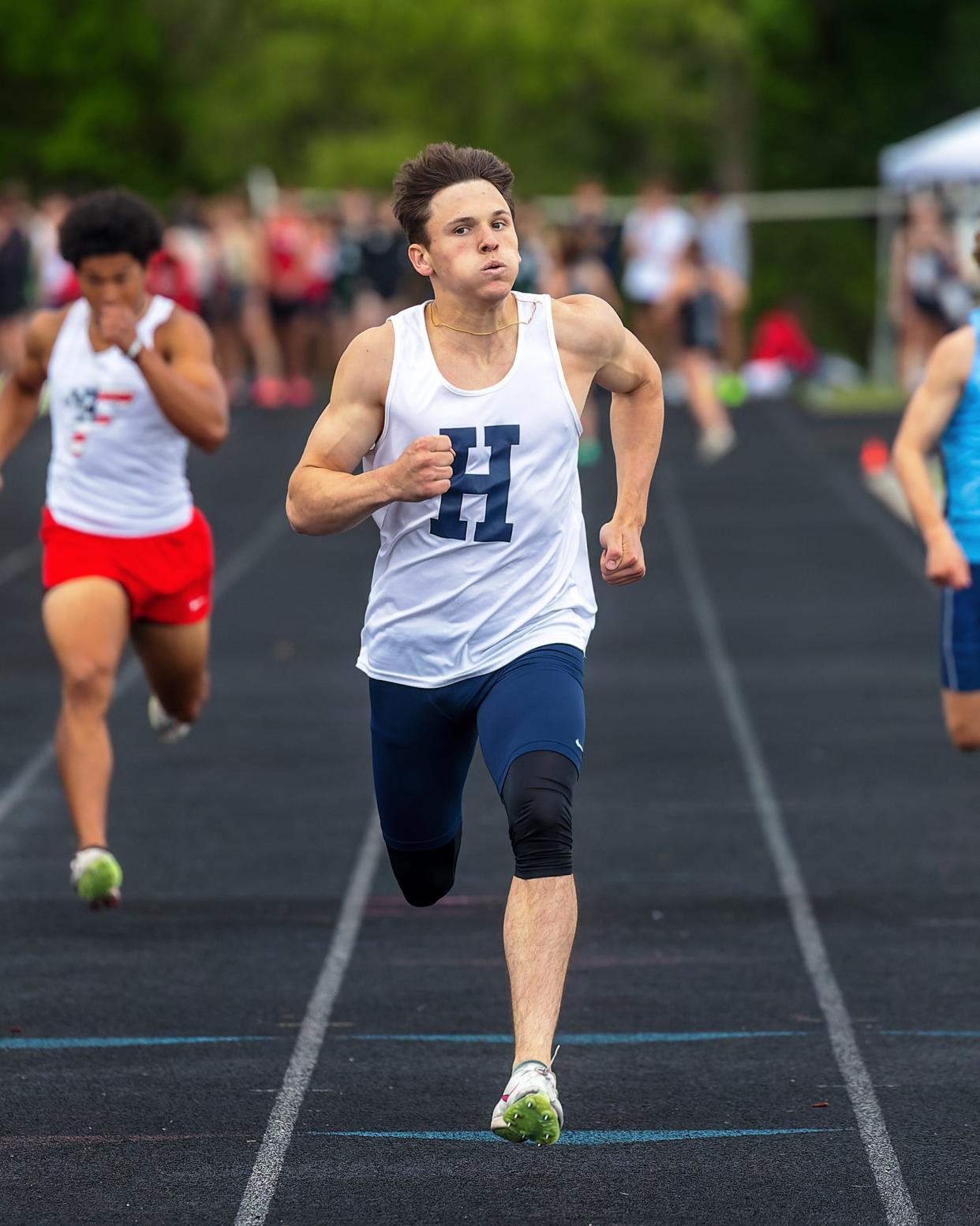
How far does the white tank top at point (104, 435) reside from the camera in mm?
6543

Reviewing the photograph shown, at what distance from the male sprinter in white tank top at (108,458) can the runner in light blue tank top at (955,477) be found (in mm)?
1947

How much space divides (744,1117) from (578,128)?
46221 mm

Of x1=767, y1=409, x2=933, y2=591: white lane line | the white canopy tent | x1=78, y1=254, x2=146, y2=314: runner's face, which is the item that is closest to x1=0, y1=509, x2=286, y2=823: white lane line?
x1=78, y1=254, x2=146, y2=314: runner's face

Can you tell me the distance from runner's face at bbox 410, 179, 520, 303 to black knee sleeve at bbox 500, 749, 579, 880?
37.9 inches

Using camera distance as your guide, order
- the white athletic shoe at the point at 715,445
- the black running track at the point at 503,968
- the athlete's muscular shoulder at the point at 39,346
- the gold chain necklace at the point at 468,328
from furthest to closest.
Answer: the white athletic shoe at the point at 715,445, the athlete's muscular shoulder at the point at 39,346, the gold chain necklace at the point at 468,328, the black running track at the point at 503,968

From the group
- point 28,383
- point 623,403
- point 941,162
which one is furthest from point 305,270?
point 623,403

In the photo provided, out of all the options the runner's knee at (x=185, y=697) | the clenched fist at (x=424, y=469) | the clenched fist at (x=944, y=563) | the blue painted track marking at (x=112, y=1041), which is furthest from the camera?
the runner's knee at (x=185, y=697)

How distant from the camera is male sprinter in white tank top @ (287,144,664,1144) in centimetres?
459

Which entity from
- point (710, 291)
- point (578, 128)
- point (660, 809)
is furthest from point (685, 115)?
point (660, 809)

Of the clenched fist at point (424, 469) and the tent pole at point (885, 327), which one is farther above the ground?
the clenched fist at point (424, 469)

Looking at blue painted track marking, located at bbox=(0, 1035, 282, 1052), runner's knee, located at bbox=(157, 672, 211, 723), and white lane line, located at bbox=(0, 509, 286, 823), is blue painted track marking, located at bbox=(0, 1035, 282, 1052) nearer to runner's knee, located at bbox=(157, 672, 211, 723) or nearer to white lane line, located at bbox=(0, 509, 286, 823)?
runner's knee, located at bbox=(157, 672, 211, 723)

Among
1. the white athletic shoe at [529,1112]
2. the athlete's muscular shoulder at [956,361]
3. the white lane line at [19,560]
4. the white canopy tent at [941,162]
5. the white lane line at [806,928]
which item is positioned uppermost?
the athlete's muscular shoulder at [956,361]

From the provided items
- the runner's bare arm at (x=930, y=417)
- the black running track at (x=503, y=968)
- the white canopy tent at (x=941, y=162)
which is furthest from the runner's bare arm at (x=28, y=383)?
the white canopy tent at (x=941, y=162)

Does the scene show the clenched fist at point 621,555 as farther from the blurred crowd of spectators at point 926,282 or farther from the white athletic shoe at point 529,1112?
the blurred crowd of spectators at point 926,282
